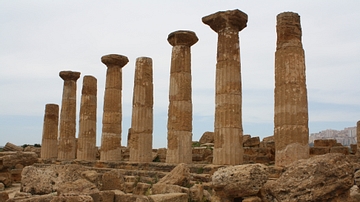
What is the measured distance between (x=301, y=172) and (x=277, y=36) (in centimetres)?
699

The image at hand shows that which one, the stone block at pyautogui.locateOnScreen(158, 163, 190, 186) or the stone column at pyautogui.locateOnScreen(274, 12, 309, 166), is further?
the stone column at pyautogui.locateOnScreen(274, 12, 309, 166)

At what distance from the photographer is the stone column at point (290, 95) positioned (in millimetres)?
13875

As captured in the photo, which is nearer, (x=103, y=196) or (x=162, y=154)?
(x=103, y=196)

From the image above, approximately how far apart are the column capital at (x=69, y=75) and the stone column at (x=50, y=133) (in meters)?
2.69

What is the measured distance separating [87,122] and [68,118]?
2553mm

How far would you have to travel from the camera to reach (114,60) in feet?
75.4

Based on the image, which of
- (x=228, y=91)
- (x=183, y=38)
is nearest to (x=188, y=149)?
(x=228, y=91)

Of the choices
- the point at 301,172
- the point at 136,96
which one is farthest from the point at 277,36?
the point at 136,96

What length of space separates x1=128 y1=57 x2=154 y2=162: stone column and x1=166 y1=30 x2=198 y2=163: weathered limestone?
9.01 ft

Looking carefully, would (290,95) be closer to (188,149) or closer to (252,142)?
(188,149)

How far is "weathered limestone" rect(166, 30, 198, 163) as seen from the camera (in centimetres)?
1767

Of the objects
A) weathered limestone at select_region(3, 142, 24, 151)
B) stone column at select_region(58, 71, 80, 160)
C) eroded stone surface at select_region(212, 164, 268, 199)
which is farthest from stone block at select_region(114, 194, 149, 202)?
weathered limestone at select_region(3, 142, 24, 151)

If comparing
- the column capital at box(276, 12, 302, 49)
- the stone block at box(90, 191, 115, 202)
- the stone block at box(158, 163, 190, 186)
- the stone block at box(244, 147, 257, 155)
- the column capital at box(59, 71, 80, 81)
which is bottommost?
the stone block at box(90, 191, 115, 202)

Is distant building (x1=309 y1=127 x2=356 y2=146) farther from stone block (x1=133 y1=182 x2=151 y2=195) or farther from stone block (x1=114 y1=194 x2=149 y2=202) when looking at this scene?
stone block (x1=114 y1=194 x2=149 y2=202)
